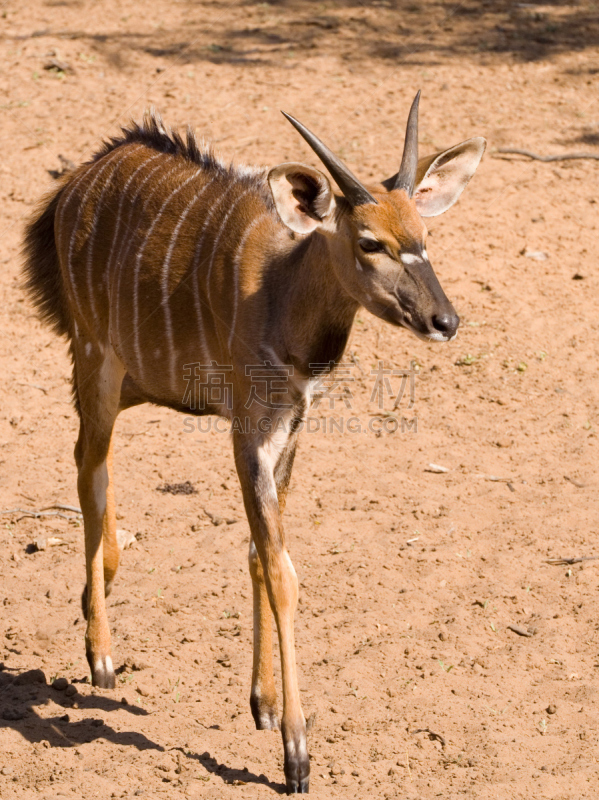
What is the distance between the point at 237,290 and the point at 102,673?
1.73 m

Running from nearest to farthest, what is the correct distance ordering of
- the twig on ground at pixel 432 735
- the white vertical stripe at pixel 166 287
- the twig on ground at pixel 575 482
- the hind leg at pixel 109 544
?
1. the twig on ground at pixel 432 735
2. the white vertical stripe at pixel 166 287
3. the hind leg at pixel 109 544
4. the twig on ground at pixel 575 482

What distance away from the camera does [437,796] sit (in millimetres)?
3551

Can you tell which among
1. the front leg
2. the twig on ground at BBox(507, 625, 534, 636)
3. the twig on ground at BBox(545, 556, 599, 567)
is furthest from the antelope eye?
the twig on ground at BBox(545, 556, 599, 567)

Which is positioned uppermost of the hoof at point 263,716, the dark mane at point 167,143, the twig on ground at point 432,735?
the dark mane at point 167,143

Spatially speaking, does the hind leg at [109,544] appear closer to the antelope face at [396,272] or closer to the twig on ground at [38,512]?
the twig on ground at [38,512]

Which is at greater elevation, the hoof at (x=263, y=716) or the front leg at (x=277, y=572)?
the front leg at (x=277, y=572)

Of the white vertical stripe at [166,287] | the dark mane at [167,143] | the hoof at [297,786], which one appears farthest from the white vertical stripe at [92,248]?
the hoof at [297,786]

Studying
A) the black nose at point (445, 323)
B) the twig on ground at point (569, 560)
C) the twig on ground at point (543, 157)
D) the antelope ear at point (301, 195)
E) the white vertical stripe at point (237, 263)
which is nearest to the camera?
the black nose at point (445, 323)

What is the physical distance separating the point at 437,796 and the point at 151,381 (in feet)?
6.80

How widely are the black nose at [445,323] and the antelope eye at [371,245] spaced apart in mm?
334

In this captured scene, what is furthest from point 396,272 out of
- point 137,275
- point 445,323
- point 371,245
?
point 137,275

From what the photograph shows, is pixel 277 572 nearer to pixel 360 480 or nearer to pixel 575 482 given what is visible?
pixel 360 480

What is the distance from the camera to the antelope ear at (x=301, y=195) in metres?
3.55

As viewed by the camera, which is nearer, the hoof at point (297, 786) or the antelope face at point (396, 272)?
the antelope face at point (396, 272)
